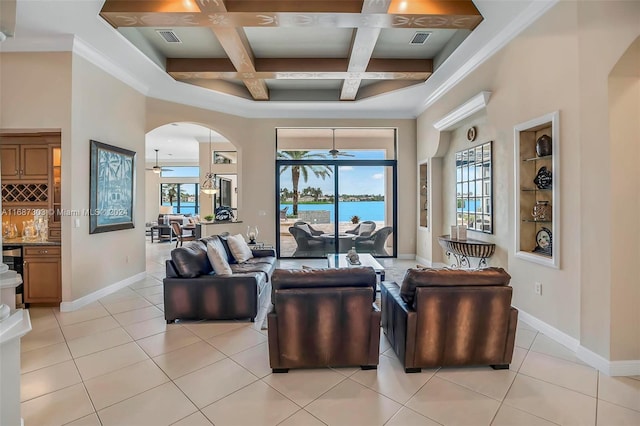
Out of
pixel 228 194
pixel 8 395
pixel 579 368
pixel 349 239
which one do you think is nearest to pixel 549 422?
pixel 579 368

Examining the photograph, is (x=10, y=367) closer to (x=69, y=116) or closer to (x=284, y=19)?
(x=69, y=116)

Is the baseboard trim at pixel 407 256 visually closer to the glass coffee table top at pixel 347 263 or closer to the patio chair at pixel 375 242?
the patio chair at pixel 375 242

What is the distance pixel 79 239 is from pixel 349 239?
17.2 feet

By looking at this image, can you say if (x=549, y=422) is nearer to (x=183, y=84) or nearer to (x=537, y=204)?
(x=537, y=204)

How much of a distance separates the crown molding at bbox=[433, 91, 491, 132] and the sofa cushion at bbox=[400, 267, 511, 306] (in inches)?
109

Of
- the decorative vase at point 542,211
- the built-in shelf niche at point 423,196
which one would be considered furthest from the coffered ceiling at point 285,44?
the decorative vase at point 542,211

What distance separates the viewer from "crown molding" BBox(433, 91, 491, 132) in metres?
4.27

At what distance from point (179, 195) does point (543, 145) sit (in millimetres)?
13184

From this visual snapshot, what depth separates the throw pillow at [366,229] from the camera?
7607mm

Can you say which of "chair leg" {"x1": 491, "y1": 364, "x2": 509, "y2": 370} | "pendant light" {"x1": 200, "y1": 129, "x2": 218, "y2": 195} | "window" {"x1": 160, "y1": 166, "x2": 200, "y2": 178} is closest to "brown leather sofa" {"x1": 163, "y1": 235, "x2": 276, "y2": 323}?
"chair leg" {"x1": 491, "y1": 364, "x2": 509, "y2": 370}

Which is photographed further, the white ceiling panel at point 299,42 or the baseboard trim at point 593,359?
the white ceiling panel at point 299,42

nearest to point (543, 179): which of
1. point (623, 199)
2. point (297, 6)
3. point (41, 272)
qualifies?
point (623, 199)

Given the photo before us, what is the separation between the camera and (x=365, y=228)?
7.63 m

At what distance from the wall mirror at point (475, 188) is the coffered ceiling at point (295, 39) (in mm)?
1535
